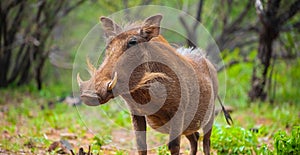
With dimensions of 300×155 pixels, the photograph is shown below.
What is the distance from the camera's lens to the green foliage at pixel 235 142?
14.6ft

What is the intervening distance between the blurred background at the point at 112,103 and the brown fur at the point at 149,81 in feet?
2.12

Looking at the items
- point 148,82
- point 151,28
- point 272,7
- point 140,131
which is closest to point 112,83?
point 148,82

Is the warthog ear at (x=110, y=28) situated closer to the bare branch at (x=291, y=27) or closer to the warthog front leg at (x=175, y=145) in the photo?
the warthog front leg at (x=175, y=145)

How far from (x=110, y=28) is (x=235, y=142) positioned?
68.3 inches

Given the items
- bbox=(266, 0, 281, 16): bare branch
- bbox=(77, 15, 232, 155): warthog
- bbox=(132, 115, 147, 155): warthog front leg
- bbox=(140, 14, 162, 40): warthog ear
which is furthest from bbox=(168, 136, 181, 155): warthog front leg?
bbox=(266, 0, 281, 16): bare branch

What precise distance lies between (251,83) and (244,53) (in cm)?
482

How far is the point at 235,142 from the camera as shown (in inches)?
178

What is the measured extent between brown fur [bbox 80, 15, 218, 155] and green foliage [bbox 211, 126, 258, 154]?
57 centimetres

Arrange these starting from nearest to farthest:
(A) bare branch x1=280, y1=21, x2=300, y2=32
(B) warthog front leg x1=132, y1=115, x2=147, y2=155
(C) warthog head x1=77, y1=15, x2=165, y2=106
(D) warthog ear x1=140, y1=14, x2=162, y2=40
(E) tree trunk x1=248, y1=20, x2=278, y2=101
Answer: (C) warthog head x1=77, y1=15, x2=165, y2=106 → (D) warthog ear x1=140, y1=14, x2=162, y2=40 → (B) warthog front leg x1=132, y1=115, x2=147, y2=155 → (E) tree trunk x1=248, y1=20, x2=278, y2=101 → (A) bare branch x1=280, y1=21, x2=300, y2=32

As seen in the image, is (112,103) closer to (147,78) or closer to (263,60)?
(263,60)

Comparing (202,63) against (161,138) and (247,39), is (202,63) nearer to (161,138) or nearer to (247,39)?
(161,138)

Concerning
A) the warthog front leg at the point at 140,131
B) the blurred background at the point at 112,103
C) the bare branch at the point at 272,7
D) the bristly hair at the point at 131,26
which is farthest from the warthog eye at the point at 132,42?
the bare branch at the point at 272,7

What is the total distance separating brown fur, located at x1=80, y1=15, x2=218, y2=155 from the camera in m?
3.41

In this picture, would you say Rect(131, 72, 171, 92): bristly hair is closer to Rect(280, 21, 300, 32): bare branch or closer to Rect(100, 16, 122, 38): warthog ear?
Rect(100, 16, 122, 38): warthog ear
